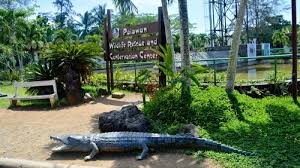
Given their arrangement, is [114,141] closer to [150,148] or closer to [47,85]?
[150,148]

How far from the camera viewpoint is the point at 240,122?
23.6ft

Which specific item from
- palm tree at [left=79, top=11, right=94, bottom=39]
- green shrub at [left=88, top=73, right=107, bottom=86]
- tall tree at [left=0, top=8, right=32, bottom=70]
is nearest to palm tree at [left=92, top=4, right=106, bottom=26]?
palm tree at [left=79, top=11, right=94, bottom=39]

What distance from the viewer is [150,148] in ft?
20.0

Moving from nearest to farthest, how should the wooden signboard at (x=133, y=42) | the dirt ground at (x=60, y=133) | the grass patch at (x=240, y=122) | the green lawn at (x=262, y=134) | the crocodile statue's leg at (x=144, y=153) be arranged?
the green lawn at (x=262, y=134) → the grass patch at (x=240, y=122) → the dirt ground at (x=60, y=133) → the crocodile statue's leg at (x=144, y=153) → the wooden signboard at (x=133, y=42)

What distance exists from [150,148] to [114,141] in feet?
1.81

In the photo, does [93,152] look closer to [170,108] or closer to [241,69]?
[170,108]

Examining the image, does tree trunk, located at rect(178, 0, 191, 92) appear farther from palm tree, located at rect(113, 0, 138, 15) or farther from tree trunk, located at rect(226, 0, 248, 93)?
palm tree, located at rect(113, 0, 138, 15)

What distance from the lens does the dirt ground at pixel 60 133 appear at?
224 inches

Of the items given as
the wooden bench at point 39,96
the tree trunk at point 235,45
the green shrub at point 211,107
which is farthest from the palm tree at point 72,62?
the tree trunk at point 235,45

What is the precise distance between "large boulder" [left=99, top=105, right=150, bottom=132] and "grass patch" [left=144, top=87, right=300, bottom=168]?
29cm

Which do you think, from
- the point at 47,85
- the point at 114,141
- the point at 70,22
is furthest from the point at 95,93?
the point at 70,22

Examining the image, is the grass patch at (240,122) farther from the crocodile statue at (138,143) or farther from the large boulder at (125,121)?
Answer: the large boulder at (125,121)

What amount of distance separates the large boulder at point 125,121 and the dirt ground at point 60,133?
24.4 inches

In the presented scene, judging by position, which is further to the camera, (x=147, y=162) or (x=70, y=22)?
(x=70, y=22)
